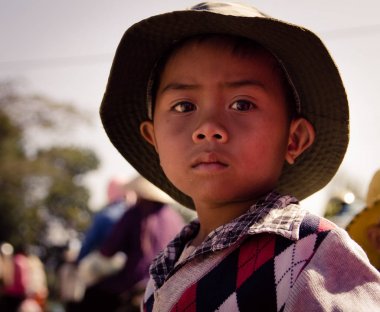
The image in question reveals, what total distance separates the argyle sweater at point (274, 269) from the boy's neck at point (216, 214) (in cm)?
8

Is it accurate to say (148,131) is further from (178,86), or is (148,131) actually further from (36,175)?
(36,175)

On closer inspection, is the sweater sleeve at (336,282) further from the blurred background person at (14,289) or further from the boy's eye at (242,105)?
the blurred background person at (14,289)

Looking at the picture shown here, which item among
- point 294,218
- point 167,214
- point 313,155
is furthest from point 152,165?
point 167,214

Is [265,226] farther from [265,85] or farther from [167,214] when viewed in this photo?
[167,214]

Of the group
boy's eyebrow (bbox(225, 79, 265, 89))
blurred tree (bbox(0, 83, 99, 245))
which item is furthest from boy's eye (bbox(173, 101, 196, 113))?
blurred tree (bbox(0, 83, 99, 245))

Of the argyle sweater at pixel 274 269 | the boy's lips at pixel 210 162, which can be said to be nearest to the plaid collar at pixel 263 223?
the argyle sweater at pixel 274 269

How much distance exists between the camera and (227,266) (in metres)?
1.41

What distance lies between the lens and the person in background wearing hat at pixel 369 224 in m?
2.69

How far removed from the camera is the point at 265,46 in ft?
5.41

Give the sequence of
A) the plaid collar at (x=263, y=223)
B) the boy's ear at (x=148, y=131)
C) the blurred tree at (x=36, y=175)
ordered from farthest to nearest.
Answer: the blurred tree at (x=36, y=175), the boy's ear at (x=148, y=131), the plaid collar at (x=263, y=223)

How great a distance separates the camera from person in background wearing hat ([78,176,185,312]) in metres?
4.08

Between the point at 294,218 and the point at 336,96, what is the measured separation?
0.49m

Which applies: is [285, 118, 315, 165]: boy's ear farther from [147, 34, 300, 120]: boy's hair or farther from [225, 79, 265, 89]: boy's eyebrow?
[225, 79, 265, 89]: boy's eyebrow

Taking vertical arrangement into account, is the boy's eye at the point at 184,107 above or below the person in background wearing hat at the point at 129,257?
above
